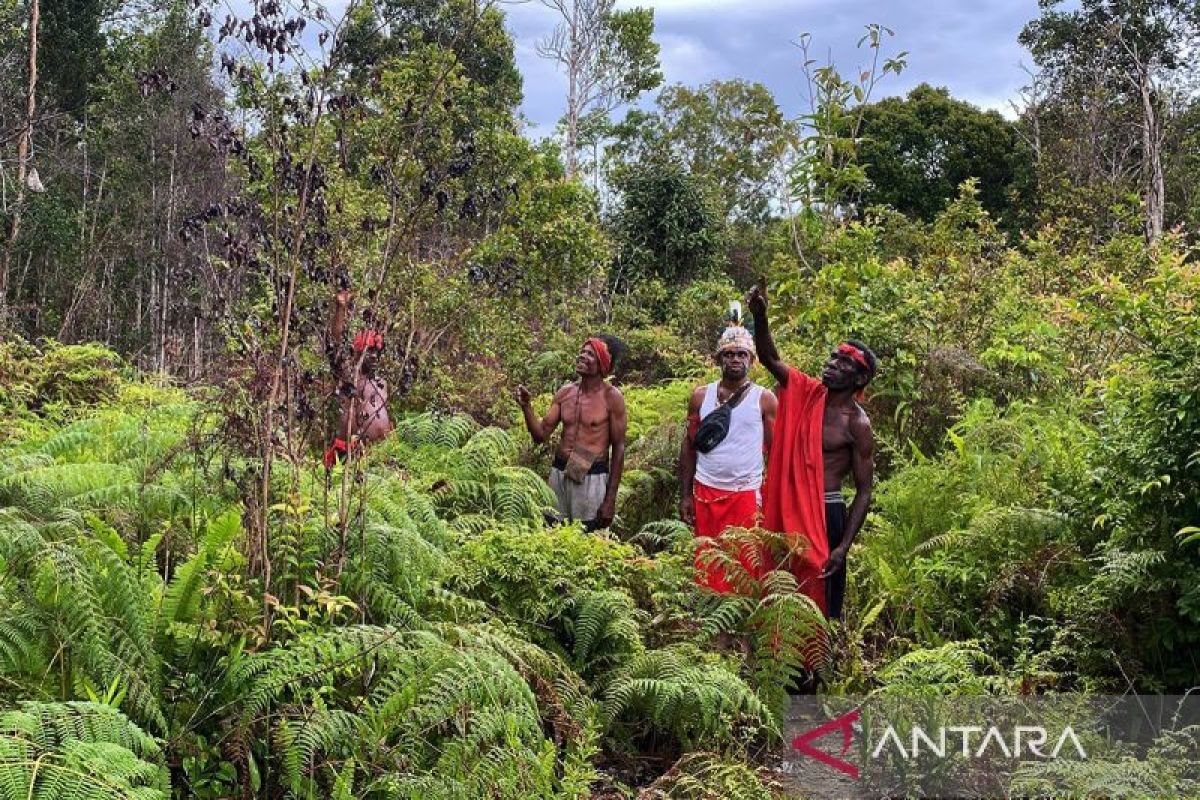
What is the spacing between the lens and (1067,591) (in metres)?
5.23

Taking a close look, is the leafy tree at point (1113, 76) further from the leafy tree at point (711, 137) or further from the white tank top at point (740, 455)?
the white tank top at point (740, 455)

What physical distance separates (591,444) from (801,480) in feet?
4.93

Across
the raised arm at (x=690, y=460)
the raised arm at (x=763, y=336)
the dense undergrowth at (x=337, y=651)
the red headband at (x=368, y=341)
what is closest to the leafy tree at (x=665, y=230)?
the raised arm at (x=690, y=460)

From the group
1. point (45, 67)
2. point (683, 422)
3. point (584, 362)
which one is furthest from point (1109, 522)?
point (45, 67)

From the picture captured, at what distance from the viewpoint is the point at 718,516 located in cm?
577

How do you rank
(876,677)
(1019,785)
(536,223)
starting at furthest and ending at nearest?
(536,223) → (876,677) → (1019,785)

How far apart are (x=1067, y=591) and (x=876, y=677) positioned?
1149mm

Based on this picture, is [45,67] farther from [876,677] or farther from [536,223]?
[876,677]

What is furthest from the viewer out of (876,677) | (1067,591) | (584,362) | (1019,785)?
(584,362)

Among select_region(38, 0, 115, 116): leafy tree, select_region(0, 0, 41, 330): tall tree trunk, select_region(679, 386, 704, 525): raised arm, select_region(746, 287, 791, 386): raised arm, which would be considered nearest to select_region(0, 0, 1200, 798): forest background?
select_region(679, 386, 704, 525): raised arm

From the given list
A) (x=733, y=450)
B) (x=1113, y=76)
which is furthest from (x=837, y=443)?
(x=1113, y=76)

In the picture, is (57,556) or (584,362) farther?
(584,362)

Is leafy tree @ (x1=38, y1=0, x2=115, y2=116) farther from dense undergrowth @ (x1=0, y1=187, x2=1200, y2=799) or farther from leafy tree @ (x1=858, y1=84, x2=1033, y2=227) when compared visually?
leafy tree @ (x1=858, y1=84, x2=1033, y2=227)

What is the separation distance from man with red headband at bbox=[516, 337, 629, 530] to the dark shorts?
1411 mm
